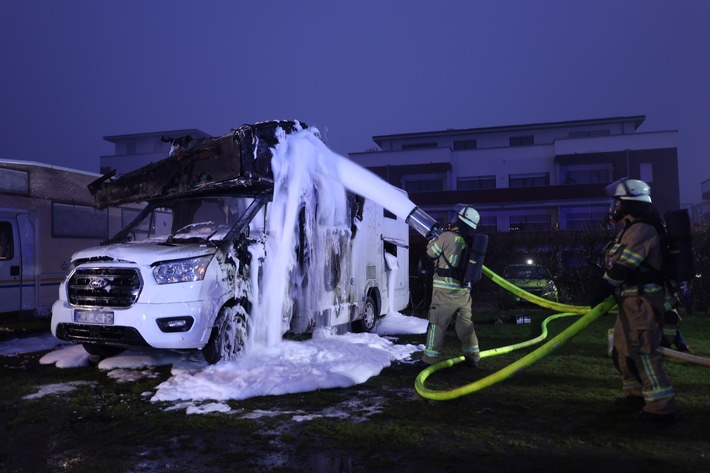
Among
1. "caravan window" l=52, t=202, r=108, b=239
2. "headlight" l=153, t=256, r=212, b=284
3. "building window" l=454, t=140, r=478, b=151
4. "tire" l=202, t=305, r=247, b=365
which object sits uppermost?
"building window" l=454, t=140, r=478, b=151

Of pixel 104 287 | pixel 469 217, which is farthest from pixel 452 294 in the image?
pixel 104 287

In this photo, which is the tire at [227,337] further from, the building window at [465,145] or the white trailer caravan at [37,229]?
the building window at [465,145]

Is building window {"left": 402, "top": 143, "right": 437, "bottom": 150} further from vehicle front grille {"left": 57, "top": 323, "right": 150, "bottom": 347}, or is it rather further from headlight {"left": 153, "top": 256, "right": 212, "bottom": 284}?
vehicle front grille {"left": 57, "top": 323, "right": 150, "bottom": 347}

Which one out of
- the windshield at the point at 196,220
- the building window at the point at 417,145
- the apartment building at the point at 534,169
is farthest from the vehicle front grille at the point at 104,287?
the building window at the point at 417,145

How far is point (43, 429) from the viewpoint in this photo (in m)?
4.39

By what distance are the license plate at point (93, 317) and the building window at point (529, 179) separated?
124 ft

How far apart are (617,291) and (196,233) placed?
4.80 m

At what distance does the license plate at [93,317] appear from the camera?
5.85 metres

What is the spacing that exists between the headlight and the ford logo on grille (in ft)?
2.17

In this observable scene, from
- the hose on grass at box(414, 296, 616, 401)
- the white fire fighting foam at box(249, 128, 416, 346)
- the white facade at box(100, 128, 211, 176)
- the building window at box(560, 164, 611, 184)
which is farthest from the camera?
the white facade at box(100, 128, 211, 176)

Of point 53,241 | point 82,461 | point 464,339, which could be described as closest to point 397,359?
point 464,339

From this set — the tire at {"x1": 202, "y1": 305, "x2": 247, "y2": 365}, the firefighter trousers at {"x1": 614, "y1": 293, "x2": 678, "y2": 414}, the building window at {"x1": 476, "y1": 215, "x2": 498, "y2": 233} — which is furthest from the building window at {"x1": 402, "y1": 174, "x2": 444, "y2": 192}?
the firefighter trousers at {"x1": 614, "y1": 293, "x2": 678, "y2": 414}

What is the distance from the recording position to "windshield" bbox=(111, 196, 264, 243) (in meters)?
6.66

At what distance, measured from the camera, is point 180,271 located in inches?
231
